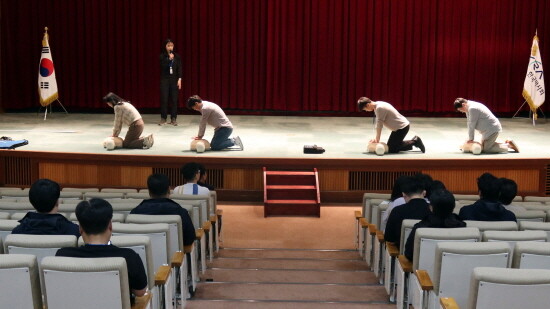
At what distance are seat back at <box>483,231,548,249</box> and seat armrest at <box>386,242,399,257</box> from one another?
31.3 inches

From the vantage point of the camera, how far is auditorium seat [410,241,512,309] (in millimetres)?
3770

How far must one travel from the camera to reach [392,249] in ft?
16.3

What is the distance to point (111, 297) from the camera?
3367 millimetres

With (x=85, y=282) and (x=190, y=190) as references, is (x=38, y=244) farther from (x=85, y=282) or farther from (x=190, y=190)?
(x=190, y=190)

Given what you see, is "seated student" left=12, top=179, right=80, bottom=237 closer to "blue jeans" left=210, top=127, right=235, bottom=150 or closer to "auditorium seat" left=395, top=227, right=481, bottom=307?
"auditorium seat" left=395, top=227, right=481, bottom=307

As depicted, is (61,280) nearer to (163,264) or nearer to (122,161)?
(163,264)

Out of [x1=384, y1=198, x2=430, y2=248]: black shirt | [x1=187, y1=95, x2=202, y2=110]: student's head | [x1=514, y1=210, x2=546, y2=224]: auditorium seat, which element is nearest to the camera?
[x1=384, y1=198, x2=430, y2=248]: black shirt

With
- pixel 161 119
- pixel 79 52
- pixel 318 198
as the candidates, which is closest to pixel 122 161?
pixel 318 198

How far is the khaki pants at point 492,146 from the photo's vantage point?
932 centimetres

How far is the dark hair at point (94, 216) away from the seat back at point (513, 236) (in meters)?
2.01

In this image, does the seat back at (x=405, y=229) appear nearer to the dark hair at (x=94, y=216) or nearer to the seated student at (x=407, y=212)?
the seated student at (x=407, y=212)

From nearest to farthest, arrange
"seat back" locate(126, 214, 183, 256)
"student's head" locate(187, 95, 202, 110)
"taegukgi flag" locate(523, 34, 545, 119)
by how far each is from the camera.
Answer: "seat back" locate(126, 214, 183, 256)
"student's head" locate(187, 95, 202, 110)
"taegukgi flag" locate(523, 34, 545, 119)

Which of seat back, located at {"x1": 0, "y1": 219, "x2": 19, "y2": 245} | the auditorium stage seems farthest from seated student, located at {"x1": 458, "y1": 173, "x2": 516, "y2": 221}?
the auditorium stage

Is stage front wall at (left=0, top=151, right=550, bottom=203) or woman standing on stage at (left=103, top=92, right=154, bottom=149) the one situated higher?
woman standing on stage at (left=103, top=92, right=154, bottom=149)
